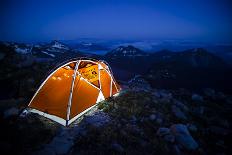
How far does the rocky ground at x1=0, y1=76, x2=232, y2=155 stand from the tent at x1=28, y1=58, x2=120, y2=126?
41 centimetres

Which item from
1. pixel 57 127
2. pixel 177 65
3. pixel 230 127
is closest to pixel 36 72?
pixel 57 127

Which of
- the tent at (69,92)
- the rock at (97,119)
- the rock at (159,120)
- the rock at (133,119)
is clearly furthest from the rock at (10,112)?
the rock at (159,120)

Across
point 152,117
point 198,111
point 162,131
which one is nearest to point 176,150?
point 162,131

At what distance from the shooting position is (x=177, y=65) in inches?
1619

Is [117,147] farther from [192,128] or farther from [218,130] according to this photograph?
[218,130]

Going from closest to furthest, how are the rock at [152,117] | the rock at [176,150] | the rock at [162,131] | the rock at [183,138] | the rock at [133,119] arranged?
the rock at [176,150] < the rock at [183,138] < the rock at [162,131] < the rock at [133,119] < the rock at [152,117]

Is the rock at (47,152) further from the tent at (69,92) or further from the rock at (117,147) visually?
the rock at (117,147)

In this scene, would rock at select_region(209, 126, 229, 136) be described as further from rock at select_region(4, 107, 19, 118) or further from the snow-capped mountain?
the snow-capped mountain

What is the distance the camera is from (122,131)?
8.14 meters

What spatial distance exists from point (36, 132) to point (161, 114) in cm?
622

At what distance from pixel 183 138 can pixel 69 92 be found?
5.63 metres

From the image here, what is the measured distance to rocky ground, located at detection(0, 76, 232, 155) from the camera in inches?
281

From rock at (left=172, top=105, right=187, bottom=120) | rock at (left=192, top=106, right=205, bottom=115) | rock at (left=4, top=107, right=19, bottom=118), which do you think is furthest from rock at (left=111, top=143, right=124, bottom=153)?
rock at (left=192, top=106, right=205, bottom=115)

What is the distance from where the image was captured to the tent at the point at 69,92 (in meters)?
8.93
